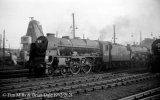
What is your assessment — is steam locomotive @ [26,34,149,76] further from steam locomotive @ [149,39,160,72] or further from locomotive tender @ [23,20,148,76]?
steam locomotive @ [149,39,160,72]

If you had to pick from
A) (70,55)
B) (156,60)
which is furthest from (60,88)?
(156,60)

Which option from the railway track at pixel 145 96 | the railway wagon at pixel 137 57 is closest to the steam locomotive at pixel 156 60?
the railway wagon at pixel 137 57

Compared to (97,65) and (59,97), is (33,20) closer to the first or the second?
(97,65)

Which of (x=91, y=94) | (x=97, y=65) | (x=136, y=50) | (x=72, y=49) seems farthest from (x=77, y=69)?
(x=136, y=50)

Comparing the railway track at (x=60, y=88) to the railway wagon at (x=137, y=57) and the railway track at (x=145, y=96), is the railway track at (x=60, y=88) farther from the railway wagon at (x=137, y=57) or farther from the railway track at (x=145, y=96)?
the railway wagon at (x=137, y=57)

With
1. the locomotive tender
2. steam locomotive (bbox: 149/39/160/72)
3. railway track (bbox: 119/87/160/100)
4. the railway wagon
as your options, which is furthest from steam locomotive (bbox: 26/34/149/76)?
railway track (bbox: 119/87/160/100)

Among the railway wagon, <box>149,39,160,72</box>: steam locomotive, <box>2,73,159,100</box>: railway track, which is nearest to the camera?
<box>2,73,159,100</box>: railway track

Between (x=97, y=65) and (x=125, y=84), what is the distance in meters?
7.27

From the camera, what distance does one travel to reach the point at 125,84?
356 inches

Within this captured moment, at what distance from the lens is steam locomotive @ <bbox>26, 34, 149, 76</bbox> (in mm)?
12367

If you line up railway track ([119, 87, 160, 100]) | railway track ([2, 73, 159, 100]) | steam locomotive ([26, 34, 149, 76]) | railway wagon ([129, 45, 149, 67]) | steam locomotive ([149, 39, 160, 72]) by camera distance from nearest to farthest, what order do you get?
1. railway track ([119, 87, 160, 100])
2. railway track ([2, 73, 159, 100])
3. steam locomotive ([26, 34, 149, 76])
4. steam locomotive ([149, 39, 160, 72])
5. railway wagon ([129, 45, 149, 67])

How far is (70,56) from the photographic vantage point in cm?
1334

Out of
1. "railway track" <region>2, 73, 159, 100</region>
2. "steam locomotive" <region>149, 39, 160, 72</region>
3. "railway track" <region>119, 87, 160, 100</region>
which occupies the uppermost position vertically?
"steam locomotive" <region>149, 39, 160, 72</region>

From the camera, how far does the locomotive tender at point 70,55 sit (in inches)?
487
